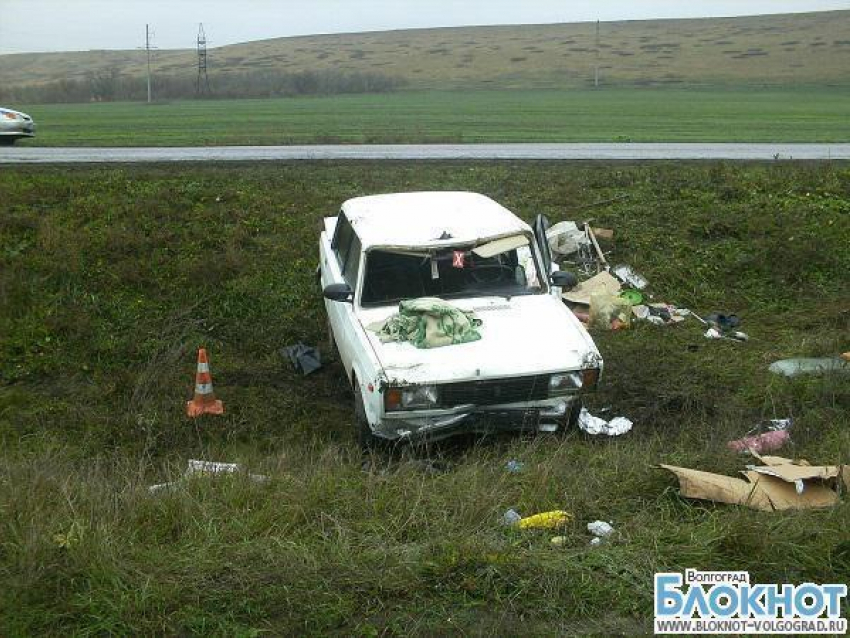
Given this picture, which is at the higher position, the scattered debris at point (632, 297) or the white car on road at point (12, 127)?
the white car on road at point (12, 127)

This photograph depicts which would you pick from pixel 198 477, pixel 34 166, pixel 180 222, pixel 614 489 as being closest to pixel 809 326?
pixel 614 489

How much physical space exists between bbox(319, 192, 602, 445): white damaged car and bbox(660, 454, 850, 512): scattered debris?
4.94ft

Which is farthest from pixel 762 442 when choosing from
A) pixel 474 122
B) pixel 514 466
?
pixel 474 122

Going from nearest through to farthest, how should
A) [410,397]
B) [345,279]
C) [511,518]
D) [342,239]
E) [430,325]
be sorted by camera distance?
[511,518] → [410,397] → [430,325] → [345,279] → [342,239]

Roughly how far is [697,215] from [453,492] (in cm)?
942

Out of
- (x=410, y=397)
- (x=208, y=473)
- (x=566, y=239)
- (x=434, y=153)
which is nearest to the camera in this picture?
(x=208, y=473)

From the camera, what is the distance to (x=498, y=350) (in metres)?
6.46

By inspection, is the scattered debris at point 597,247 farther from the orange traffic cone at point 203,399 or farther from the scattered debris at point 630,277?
the orange traffic cone at point 203,399

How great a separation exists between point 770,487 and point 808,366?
4024 millimetres

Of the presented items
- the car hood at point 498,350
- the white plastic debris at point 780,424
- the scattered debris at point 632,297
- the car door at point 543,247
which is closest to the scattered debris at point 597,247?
the scattered debris at point 632,297

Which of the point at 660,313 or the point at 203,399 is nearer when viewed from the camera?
the point at 203,399

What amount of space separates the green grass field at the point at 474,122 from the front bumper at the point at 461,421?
1774 cm

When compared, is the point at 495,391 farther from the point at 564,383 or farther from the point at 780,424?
the point at 780,424

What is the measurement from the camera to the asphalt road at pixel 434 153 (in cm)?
1820
